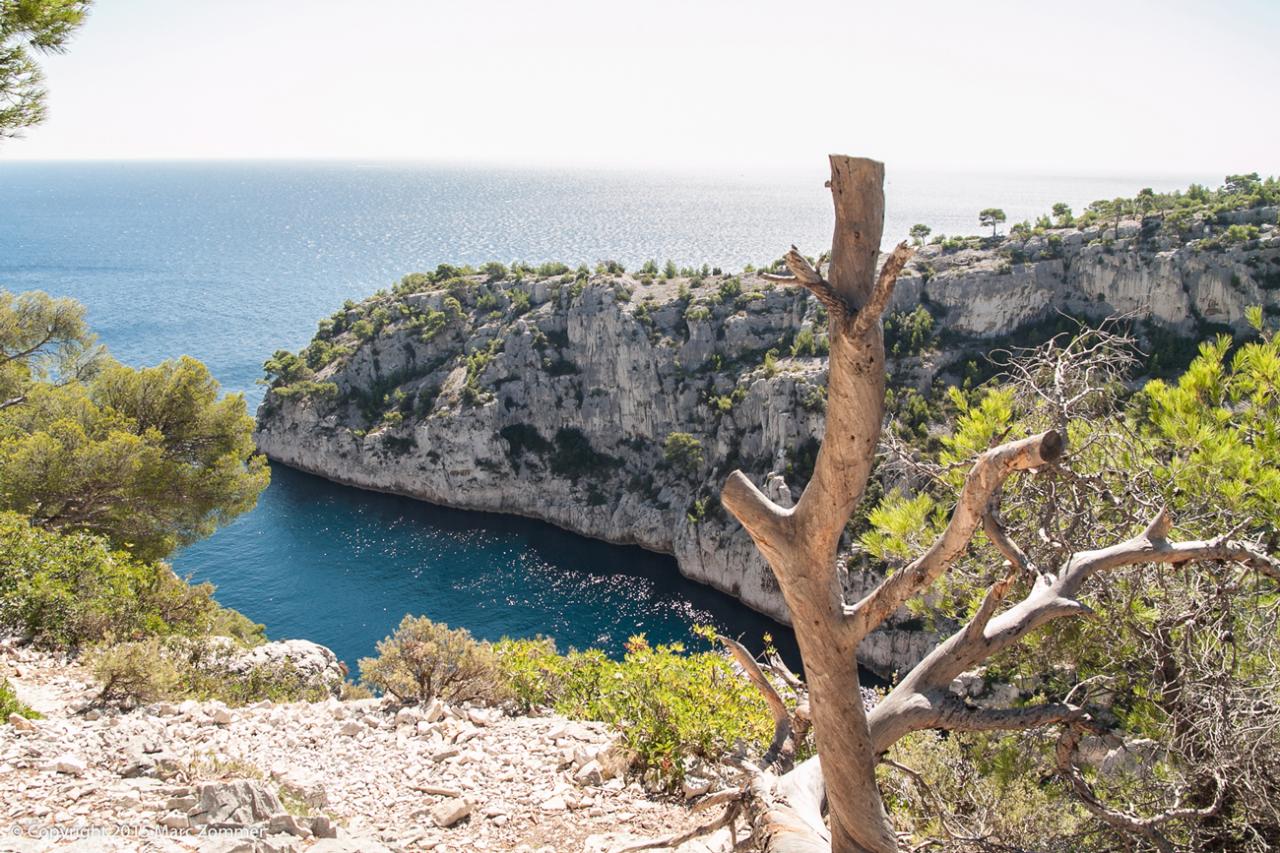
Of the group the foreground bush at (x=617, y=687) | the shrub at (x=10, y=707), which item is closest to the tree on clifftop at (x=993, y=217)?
the foreground bush at (x=617, y=687)

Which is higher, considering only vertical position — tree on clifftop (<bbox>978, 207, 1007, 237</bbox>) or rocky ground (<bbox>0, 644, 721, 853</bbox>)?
tree on clifftop (<bbox>978, 207, 1007, 237</bbox>)

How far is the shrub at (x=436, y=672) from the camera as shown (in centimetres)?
1171

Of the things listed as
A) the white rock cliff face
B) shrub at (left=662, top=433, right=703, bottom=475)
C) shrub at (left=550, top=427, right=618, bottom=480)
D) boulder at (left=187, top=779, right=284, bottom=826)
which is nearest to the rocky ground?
boulder at (left=187, top=779, right=284, bottom=826)

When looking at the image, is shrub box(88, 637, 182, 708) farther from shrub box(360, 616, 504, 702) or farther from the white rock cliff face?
the white rock cliff face

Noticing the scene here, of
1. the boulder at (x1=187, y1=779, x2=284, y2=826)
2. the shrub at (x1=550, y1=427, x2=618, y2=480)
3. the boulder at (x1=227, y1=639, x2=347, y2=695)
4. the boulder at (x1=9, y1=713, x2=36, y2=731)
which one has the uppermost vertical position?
the boulder at (x1=187, y1=779, x2=284, y2=826)

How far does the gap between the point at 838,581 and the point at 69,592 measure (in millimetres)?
12777

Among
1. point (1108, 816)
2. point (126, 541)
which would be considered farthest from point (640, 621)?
point (1108, 816)

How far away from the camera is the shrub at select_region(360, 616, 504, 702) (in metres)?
11.7

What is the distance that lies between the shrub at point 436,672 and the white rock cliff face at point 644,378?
31606mm

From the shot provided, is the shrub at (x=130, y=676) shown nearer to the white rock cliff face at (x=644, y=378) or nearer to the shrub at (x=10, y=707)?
the shrub at (x=10, y=707)

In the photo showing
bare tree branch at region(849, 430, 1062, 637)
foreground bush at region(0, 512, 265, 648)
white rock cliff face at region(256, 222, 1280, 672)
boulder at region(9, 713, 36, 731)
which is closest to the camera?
bare tree branch at region(849, 430, 1062, 637)

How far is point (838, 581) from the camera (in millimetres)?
4340

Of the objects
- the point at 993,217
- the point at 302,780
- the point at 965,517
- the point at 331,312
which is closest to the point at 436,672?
the point at 302,780

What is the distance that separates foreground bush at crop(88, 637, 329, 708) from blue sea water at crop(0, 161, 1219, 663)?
1001 inches
